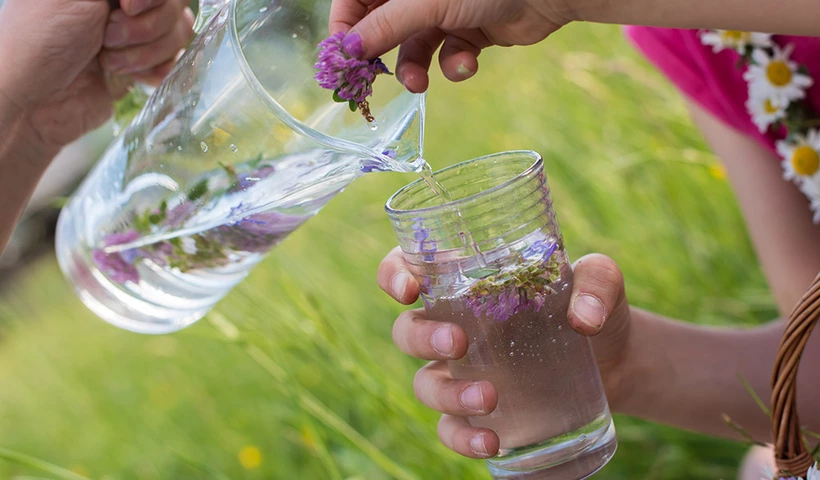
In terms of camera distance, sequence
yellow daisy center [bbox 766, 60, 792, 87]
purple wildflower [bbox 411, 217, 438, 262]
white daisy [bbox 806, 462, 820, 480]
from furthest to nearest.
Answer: yellow daisy center [bbox 766, 60, 792, 87]
purple wildflower [bbox 411, 217, 438, 262]
white daisy [bbox 806, 462, 820, 480]

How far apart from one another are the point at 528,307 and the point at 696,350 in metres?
0.64

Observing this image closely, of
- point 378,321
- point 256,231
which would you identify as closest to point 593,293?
point 256,231

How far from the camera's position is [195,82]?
1.00m

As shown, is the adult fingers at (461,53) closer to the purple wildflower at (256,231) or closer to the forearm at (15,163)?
the purple wildflower at (256,231)

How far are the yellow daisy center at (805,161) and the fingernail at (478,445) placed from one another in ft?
2.42

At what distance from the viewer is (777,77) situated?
1.25 metres

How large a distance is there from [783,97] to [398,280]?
741mm

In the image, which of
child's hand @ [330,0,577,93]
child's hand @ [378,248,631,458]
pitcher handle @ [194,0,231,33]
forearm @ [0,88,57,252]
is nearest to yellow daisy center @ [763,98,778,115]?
child's hand @ [378,248,631,458]

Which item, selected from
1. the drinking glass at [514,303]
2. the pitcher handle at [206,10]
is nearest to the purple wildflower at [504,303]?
the drinking glass at [514,303]

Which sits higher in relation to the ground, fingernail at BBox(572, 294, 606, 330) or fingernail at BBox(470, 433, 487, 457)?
fingernail at BBox(572, 294, 606, 330)

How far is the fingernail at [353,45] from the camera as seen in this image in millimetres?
770

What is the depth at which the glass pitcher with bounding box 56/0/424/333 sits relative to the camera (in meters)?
0.88

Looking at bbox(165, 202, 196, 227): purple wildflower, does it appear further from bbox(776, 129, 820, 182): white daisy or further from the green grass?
bbox(776, 129, 820, 182): white daisy

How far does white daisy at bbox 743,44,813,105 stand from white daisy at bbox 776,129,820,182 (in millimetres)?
65
